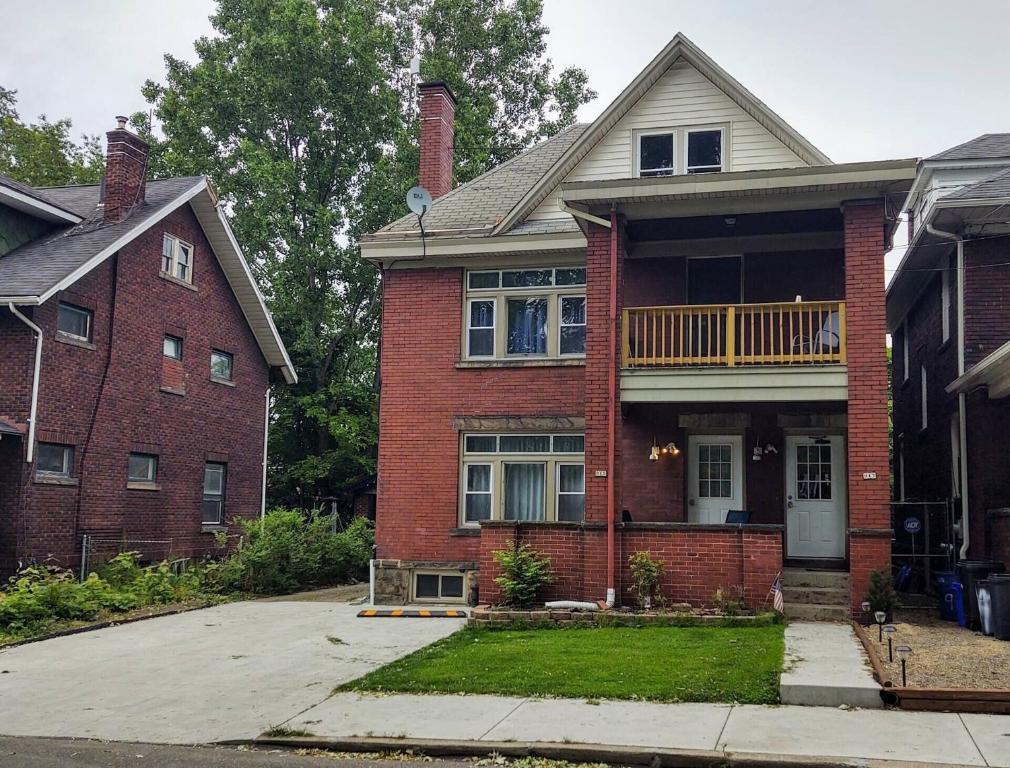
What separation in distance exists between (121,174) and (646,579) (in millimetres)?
13489

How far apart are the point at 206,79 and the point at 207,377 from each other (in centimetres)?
1298

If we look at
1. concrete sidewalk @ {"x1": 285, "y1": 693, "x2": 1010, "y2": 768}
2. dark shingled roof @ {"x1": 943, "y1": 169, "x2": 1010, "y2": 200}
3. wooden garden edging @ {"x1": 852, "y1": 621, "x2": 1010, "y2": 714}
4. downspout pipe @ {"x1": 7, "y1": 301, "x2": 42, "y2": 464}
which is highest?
dark shingled roof @ {"x1": 943, "y1": 169, "x2": 1010, "y2": 200}

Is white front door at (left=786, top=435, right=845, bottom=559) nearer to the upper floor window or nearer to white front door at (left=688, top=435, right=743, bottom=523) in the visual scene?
white front door at (left=688, top=435, right=743, bottom=523)

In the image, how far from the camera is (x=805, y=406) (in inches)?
624

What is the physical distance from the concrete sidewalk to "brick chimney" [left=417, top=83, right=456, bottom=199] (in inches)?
480

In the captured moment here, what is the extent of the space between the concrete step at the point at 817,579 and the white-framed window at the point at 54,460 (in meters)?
12.4

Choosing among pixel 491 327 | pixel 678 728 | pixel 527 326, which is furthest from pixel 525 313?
pixel 678 728

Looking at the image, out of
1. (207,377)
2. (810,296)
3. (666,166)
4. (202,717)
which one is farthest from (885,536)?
(207,377)

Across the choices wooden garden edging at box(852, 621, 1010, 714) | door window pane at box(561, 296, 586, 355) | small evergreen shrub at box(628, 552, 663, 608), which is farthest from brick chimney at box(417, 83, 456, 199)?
wooden garden edging at box(852, 621, 1010, 714)

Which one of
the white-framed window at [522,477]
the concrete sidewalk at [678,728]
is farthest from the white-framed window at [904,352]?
the concrete sidewalk at [678,728]

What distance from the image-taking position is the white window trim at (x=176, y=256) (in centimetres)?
2147

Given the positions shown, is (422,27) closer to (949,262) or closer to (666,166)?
(666,166)

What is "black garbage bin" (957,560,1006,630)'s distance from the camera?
12.5 meters

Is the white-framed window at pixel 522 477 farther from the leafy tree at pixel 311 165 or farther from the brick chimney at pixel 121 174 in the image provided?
the leafy tree at pixel 311 165
